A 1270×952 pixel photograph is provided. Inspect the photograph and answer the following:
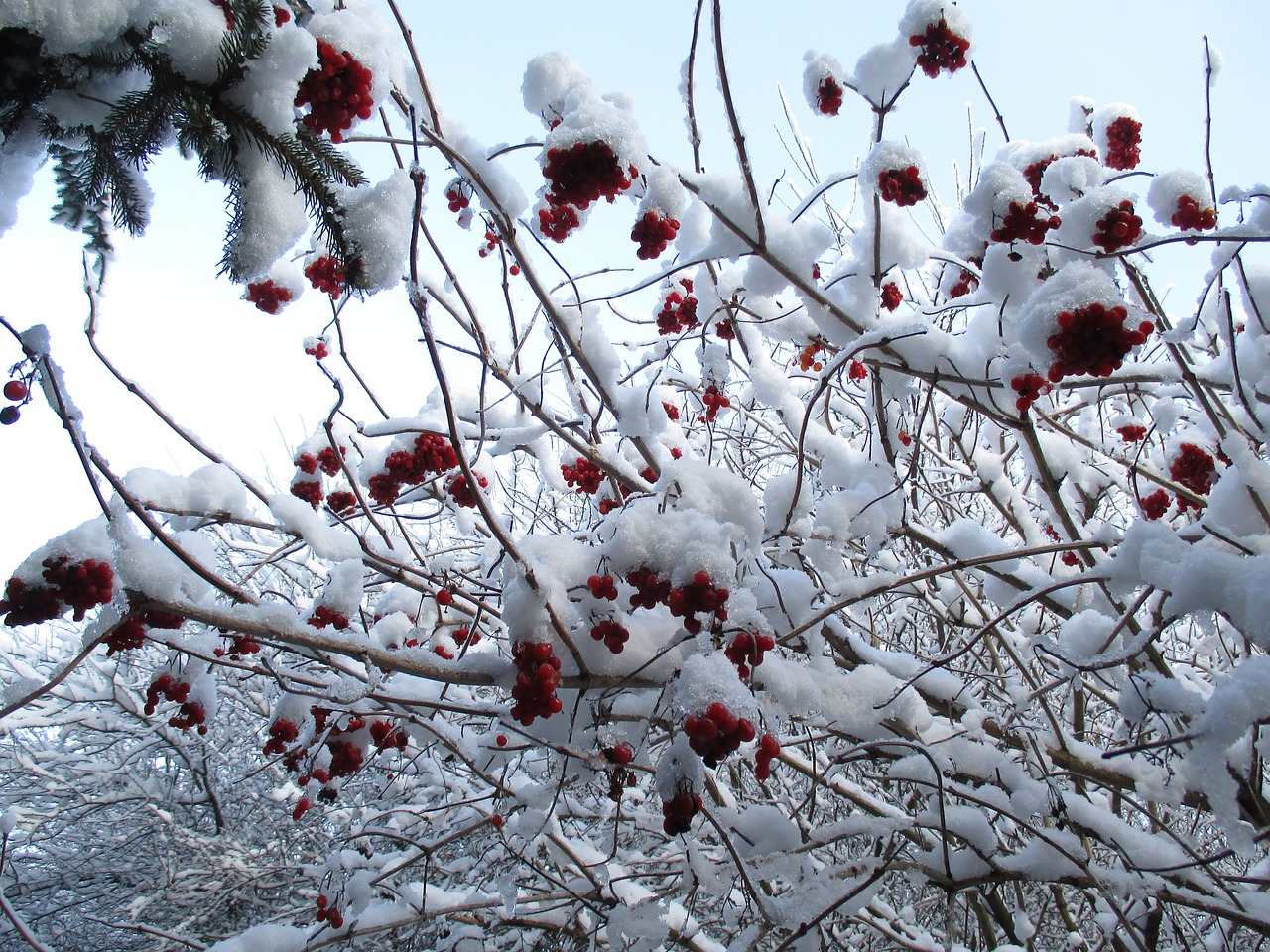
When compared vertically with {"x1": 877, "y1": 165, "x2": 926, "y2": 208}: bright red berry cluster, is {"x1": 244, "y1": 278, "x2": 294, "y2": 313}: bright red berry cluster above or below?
above

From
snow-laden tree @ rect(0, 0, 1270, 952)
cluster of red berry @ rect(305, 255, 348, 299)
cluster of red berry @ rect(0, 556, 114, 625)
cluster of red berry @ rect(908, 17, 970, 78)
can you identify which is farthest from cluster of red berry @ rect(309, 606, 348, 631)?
cluster of red berry @ rect(908, 17, 970, 78)

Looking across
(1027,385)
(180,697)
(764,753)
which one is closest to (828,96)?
(1027,385)

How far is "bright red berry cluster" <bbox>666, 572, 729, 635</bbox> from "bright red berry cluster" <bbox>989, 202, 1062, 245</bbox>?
58.4 inches

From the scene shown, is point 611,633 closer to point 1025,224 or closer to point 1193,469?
point 1025,224

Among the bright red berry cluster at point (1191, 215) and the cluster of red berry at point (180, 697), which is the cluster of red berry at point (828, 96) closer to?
the bright red berry cluster at point (1191, 215)

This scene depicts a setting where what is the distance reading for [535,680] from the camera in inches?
53.1

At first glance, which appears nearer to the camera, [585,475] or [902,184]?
[902,184]

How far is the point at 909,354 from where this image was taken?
2.20m

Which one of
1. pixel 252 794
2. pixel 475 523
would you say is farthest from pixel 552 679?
pixel 252 794

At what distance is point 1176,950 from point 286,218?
215 inches

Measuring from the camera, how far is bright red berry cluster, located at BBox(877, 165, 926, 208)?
2.12 meters

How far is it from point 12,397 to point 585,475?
→ 2.13 m

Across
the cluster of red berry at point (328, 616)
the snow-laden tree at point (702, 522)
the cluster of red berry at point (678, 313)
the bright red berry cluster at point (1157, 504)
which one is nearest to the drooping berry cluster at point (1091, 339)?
the snow-laden tree at point (702, 522)

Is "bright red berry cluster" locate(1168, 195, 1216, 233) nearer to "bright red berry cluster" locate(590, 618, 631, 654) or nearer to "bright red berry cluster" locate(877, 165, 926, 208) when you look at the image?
"bright red berry cluster" locate(877, 165, 926, 208)
